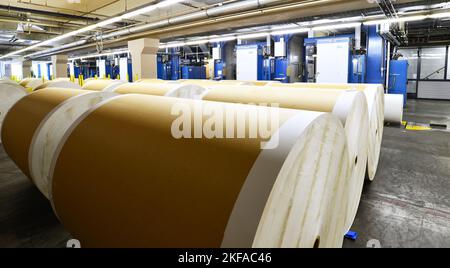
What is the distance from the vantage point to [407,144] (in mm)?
5949

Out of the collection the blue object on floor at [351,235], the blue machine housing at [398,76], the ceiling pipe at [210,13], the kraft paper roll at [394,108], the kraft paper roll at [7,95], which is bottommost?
the blue object on floor at [351,235]

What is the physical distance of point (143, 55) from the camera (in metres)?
9.55

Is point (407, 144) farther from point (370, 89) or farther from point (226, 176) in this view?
point (226, 176)

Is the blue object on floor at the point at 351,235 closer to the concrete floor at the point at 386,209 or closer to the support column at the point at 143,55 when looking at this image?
the concrete floor at the point at 386,209

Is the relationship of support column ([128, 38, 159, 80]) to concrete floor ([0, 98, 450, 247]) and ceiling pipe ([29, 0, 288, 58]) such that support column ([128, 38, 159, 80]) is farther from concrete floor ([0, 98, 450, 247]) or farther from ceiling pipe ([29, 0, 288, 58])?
concrete floor ([0, 98, 450, 247])

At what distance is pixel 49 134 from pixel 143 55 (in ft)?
25.5

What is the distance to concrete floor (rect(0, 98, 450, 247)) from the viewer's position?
2.48 metres

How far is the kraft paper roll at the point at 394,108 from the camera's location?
780cm

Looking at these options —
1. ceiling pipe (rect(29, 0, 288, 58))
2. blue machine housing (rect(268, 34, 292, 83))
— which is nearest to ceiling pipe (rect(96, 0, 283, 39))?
ceiling pipe (rect(29, 0, 288, 58))

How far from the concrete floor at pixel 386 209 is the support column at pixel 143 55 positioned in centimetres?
526

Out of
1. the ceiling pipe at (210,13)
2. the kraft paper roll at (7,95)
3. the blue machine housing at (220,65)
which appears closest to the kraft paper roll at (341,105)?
the ceiling pipe at (210,13)

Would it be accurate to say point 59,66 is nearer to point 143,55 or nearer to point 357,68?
point 143,55

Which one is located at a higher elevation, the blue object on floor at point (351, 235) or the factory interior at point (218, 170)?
the factory interior at point (218, 170)

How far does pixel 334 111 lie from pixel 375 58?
9.35 metres
